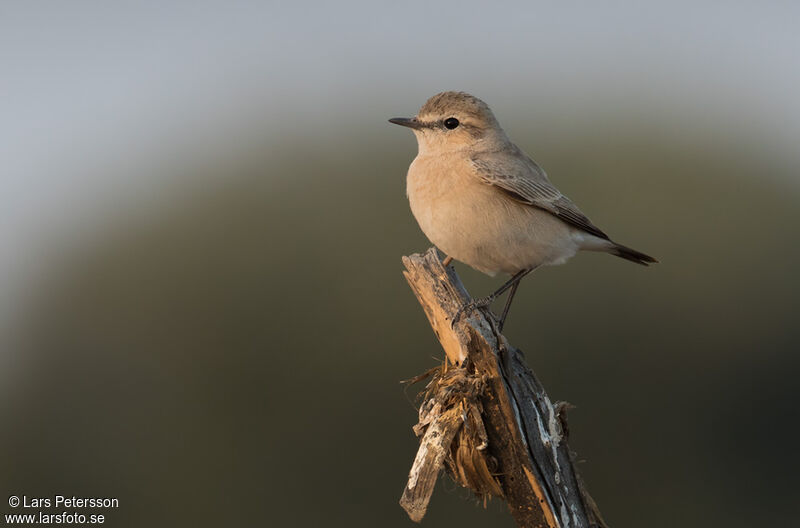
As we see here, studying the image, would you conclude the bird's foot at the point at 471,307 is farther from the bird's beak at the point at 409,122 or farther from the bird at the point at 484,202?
the bird's beak at the point at 409,122

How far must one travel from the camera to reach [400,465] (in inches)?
662

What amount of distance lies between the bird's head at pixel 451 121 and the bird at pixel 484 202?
0.01m

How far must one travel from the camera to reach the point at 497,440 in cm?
737

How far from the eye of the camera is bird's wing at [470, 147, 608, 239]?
9.38 m

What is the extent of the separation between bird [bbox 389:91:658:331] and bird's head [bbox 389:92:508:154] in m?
0.01

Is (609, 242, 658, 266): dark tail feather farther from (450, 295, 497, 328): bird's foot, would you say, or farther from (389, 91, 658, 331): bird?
(450, 295, 497, 328): bird's foot

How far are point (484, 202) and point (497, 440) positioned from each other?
2.73 metres

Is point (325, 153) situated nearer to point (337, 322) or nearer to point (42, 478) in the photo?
point (337, 322)

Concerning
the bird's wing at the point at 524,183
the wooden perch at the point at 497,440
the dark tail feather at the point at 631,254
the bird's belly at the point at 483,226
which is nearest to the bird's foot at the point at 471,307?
the wooden perch at the point at 497,440

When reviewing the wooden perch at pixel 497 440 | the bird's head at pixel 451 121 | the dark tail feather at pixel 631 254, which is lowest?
the wooden perch at pixel 497 440

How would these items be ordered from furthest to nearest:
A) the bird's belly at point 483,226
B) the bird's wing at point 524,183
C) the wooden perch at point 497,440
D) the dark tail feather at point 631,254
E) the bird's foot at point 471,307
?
the dark tail feather at point 631,254
the bird's wing at point 524,183
the bird's belly at point 483,226
the bird's foot at point 471,307
the wooden perch at point 497,440

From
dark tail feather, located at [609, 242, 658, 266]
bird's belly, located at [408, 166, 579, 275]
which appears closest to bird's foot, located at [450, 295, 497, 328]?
bird's belly, located at [408, 166, 579, 275]

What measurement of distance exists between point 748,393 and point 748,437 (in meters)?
0.97

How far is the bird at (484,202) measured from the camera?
9133mm
